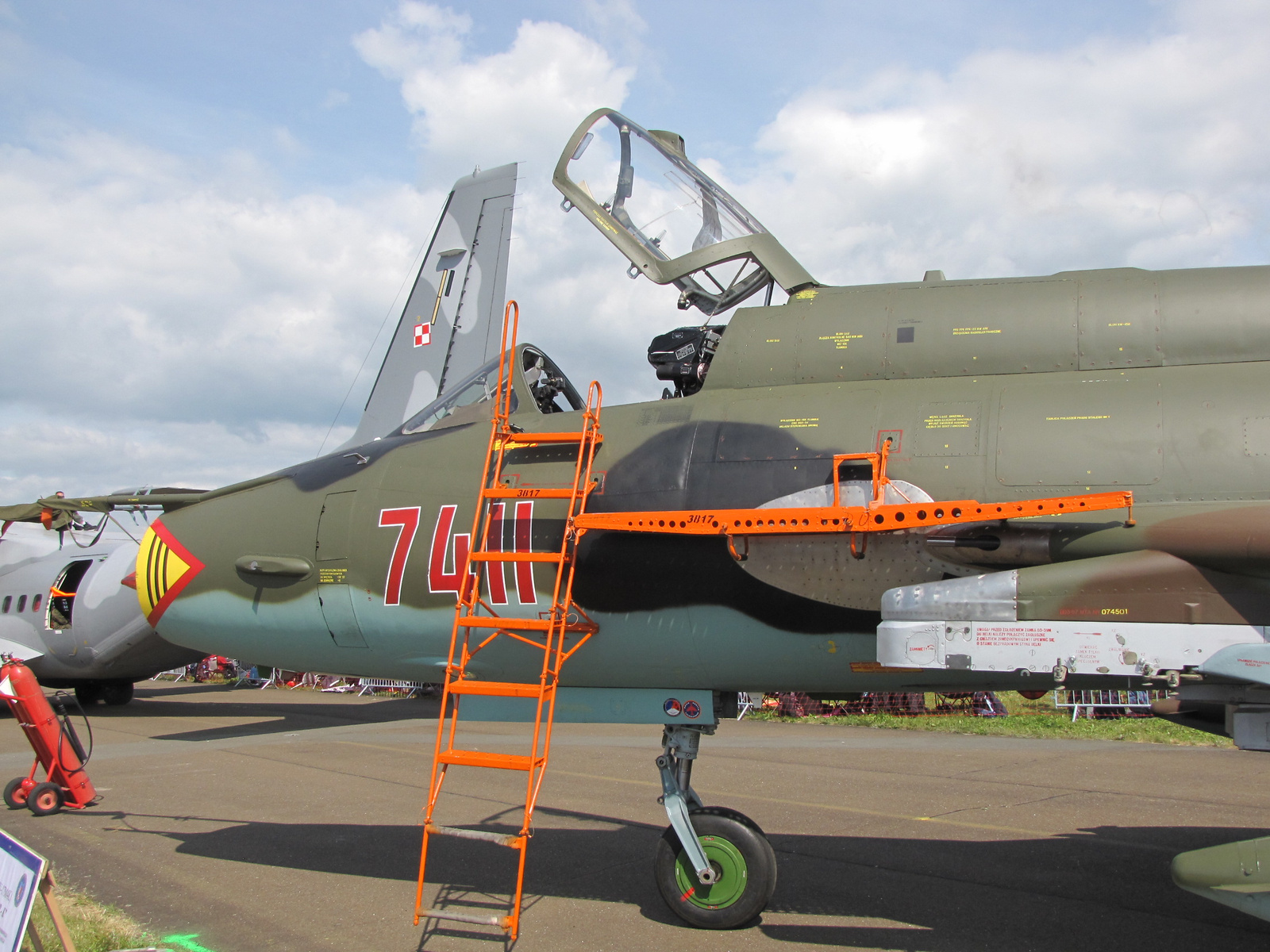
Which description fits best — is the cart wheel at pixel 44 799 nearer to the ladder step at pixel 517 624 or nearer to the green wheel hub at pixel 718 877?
the ladder step at pixel 517 624

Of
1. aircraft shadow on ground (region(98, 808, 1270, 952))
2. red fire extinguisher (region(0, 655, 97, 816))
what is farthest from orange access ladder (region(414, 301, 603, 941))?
red fire extinguisher (region(0, 655, 97, 816))

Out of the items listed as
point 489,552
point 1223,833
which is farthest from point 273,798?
point 1223,833

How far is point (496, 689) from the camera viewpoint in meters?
5.10

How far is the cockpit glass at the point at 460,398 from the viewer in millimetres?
6348

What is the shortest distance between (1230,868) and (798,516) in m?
2.35

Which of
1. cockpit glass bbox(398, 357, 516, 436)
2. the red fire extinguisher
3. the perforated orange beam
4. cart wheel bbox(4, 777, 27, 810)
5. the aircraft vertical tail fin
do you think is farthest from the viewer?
the aircraft vertical tail fin

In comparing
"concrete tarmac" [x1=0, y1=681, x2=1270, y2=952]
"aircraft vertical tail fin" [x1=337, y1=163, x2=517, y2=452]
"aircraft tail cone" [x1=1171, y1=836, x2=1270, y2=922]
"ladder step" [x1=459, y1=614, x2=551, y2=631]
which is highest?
"aircraft vertical tail fin" [x1=337, y1=163, x2=517, y2=452]

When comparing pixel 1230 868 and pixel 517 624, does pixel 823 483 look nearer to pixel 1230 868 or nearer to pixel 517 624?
pixel 517 624

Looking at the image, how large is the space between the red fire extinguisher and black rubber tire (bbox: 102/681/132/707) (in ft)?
42.5

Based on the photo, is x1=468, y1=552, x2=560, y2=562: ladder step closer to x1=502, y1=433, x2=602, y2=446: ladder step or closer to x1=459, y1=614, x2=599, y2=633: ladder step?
x1=459, y1=614, x2=599, y2=633: ladder step

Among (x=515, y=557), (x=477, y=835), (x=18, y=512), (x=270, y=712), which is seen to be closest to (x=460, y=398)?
(x=515, y=557)

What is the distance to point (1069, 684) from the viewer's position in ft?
14.3

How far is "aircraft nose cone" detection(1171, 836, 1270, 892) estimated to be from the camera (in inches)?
154

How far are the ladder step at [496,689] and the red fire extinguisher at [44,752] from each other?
5.72 meters
